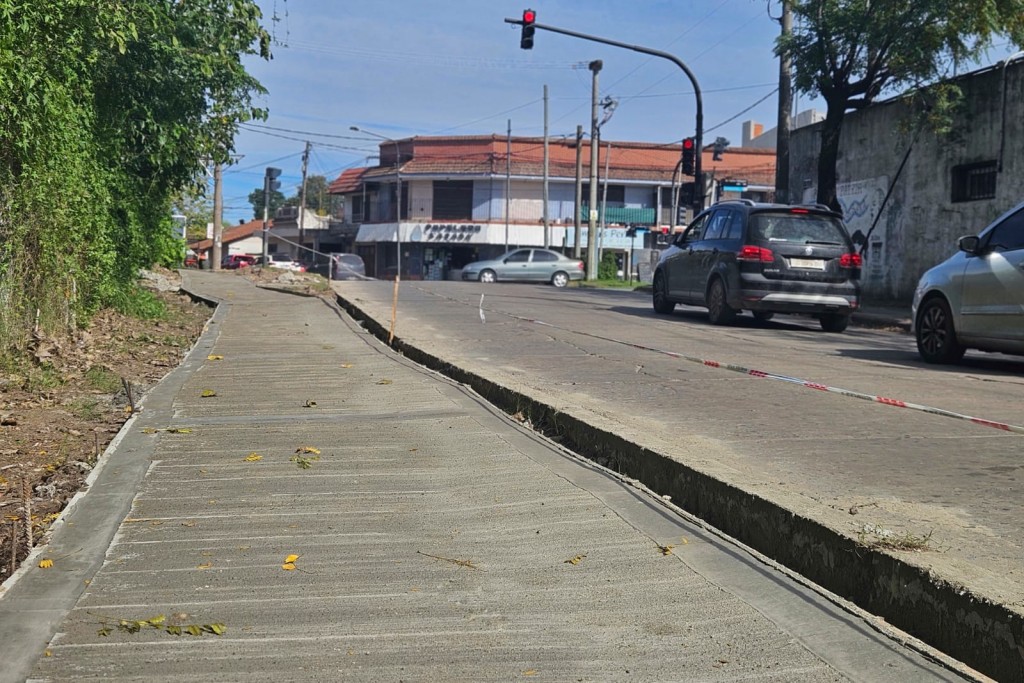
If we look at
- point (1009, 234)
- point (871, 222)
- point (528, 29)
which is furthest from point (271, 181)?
point (1009, 234)

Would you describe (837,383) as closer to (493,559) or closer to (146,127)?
(493,559)

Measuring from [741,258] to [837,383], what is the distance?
6428 millimetres

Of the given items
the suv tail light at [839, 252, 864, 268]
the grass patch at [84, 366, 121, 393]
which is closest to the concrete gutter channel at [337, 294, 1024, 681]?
the grass patch at [84, 366, 121, 393]

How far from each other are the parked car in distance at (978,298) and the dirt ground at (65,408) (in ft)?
25.6

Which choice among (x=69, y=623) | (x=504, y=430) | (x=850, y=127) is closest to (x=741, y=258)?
(x=504, y=430)

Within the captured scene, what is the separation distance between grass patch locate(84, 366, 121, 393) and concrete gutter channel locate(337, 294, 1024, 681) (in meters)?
4.70

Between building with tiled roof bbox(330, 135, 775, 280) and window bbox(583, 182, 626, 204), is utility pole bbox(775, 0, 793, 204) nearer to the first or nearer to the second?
building with tiled roof bbox(330, 135, 775, 280)

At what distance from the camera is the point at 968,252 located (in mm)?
10641

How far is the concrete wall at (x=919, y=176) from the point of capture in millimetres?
19250

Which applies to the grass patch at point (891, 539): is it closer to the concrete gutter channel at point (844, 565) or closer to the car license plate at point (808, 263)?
the concrete gutter channel at point (844, 565)

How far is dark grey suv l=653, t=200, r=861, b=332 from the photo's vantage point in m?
15.0

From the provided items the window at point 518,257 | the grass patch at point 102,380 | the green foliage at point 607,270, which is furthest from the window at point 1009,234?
the green foliage at point 607,270

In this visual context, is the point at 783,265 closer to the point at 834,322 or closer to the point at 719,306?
the point at 719,306

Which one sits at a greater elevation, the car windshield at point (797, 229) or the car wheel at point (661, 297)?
the car windshield at point (797, 229)
